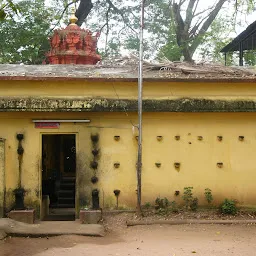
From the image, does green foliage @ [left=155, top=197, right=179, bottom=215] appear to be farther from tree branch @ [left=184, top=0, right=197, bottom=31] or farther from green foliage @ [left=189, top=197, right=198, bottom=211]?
tree branch @ [left=184, top=0, right=197, bottom=31]

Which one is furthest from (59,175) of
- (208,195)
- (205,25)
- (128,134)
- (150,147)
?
(205,25)

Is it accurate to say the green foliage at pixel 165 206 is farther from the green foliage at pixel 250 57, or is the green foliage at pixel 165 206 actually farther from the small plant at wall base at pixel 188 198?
the green foliage at pixel 250 57

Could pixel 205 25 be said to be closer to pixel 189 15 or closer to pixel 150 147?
pixel 189 15

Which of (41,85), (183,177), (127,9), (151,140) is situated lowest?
(183,177)

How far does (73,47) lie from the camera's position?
621 inches

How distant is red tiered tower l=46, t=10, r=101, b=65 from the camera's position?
15.6 m

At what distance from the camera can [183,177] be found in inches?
381

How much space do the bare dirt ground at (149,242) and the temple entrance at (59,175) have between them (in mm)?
3214

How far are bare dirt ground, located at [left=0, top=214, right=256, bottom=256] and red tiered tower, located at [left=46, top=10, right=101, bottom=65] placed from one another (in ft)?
26.8

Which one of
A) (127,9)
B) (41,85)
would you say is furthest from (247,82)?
(127,9)

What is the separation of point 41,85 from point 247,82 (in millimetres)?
4581

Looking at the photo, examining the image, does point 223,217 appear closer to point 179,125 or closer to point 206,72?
point 179,125

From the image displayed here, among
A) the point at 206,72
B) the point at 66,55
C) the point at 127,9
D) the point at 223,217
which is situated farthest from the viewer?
the point at 127,9

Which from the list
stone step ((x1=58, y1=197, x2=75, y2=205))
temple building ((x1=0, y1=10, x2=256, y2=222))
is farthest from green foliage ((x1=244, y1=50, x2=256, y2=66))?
temple building ((x1=0, y1=10, x2=256, y2=222))
